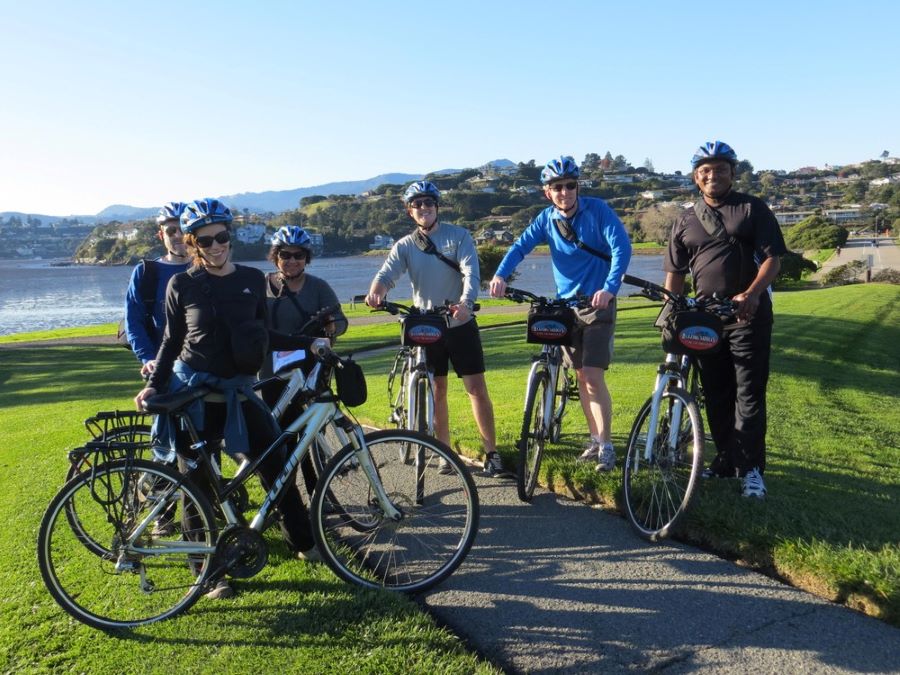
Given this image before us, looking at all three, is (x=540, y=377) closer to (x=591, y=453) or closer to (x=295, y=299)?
(x=591, y=453)

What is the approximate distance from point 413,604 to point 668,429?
190 cm

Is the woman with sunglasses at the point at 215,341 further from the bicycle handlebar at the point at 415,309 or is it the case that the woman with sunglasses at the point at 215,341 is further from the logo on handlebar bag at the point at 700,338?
the logo on handlebar bag at the point at 700,338

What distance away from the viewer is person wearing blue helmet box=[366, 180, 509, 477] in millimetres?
4949

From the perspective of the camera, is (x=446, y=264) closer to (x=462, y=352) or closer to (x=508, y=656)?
(x=462, y=352)

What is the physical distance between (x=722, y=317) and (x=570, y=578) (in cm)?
195

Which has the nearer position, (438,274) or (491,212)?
(438,274)

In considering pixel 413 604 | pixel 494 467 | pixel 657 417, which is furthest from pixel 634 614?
pixel 494 467

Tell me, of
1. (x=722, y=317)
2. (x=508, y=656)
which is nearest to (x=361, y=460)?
(x=508, y=656)

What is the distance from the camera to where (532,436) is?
4801mm

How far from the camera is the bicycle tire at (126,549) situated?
3199 millimetres

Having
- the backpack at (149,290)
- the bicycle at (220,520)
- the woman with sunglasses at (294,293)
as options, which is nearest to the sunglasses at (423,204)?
the woman with sunglasses at (294,293)

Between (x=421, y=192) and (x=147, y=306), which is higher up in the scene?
(x=421, y=192)

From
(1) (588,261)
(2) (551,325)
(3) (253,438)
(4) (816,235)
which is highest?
(1) (588,261)

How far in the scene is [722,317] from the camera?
434 cm
